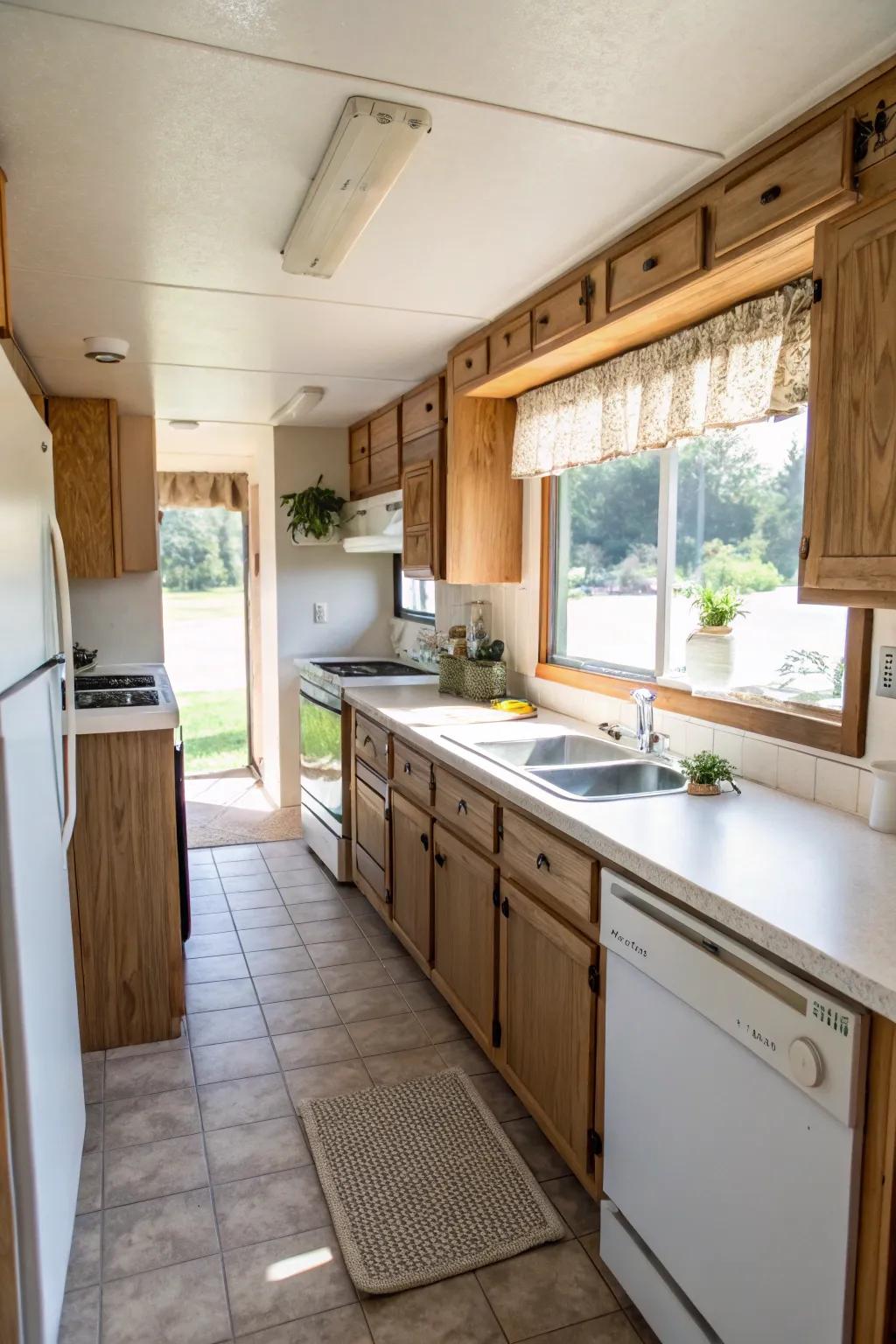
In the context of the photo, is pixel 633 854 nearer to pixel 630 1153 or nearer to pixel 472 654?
pixel 630 1153

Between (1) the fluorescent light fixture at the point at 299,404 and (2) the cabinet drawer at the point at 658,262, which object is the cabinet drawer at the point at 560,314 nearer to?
(2) the cabinet drawer at the point at 658,262

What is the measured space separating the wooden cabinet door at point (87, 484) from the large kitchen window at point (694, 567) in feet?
7.30

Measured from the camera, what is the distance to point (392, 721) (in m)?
3.21

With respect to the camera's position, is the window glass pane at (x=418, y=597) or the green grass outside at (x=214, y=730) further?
the green grass outside at (x=214, y=730)

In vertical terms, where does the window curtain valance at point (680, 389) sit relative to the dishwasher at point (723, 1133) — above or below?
above

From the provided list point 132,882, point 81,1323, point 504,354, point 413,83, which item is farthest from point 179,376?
point 81,1323

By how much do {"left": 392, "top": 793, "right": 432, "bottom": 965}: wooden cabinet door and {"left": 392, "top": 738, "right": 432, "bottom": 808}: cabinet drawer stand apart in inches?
2.2

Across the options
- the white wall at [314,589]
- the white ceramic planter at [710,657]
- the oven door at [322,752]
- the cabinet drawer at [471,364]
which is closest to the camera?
the white ceramic planter at [710,657]

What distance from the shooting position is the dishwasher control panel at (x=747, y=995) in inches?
48.4

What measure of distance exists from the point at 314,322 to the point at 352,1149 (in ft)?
8.29

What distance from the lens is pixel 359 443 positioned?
16.6 feet

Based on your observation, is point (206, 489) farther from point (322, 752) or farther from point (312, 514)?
point (322, 752)

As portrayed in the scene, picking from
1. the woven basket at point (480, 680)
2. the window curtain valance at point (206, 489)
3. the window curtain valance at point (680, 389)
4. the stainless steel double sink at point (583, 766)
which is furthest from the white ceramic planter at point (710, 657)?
the window curtain valance at point (206, 489)

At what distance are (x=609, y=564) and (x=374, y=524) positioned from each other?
1.96 meters
